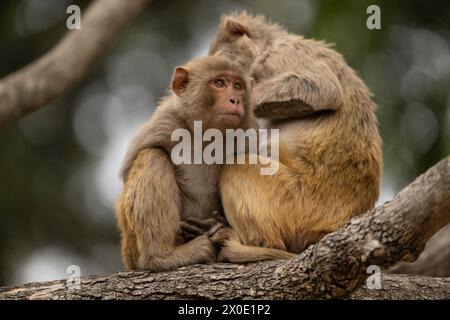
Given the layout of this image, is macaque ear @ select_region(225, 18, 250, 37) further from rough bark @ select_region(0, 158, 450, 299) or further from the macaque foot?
rough bark @ select_region(0, 158, 450, 299)

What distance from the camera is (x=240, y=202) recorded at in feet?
29.8

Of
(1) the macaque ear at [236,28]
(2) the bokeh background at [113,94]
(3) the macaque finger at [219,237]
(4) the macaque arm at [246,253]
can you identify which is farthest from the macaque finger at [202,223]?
(2) the bokeh background at [113,94]

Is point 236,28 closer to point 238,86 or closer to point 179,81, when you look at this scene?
point 179,81

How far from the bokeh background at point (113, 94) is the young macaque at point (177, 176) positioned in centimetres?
589

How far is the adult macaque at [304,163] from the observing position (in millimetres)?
9070

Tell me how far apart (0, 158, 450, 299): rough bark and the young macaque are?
28 cm

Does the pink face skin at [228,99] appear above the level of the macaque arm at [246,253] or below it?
above

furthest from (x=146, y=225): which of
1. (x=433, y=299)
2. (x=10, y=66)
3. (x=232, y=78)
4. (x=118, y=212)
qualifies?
(x=10, y=66)

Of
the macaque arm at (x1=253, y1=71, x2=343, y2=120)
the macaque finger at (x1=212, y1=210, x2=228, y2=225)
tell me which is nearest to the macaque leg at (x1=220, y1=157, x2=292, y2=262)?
the macaque finger at (x1=212, y1=210, x2=228, y2=225)

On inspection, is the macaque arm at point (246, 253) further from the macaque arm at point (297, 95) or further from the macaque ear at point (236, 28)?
the macaque ear at point (236, 28)

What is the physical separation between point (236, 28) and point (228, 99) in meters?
2.26

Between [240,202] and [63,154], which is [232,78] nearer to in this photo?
[240,202]

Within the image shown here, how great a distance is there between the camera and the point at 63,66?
821 centimetres

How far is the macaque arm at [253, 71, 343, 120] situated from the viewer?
981cm
